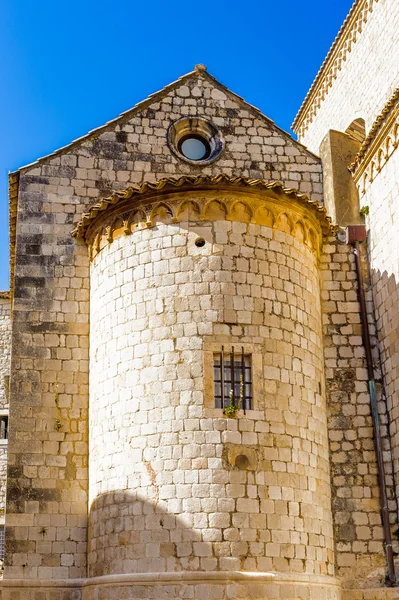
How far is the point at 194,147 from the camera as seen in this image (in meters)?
15.5

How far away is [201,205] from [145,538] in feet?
16.3

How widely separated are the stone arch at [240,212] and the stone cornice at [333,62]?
Result: 6.57 metres

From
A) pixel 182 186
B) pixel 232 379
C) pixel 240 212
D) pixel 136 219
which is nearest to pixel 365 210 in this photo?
pixel 240 212

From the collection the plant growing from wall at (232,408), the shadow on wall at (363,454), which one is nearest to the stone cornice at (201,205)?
the shadow on wall at (363,454)

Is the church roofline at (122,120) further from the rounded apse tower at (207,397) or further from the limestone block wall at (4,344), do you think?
the limestone block wall at (4,344)

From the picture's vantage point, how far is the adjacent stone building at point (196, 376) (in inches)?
466

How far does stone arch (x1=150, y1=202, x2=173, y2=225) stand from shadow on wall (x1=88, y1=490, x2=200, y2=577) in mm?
4098

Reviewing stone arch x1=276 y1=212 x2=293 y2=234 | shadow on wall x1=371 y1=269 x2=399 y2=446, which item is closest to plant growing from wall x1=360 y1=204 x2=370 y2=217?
shadow on wall x1=371 y1=269 x2=399 y2=446

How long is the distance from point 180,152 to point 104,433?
5.34 meters

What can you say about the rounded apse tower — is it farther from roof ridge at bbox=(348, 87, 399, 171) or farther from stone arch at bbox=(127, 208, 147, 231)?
roof ridge at bbox=(348, 87, 399, 171)

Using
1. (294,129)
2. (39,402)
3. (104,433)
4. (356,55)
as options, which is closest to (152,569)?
(104,433)

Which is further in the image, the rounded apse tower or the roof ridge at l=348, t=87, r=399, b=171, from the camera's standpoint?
the roof ridge at l=348, t=87, r=399, b=171

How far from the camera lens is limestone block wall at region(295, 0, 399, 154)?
54.0ft

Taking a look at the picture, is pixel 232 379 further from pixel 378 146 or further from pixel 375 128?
pixel 375 128
